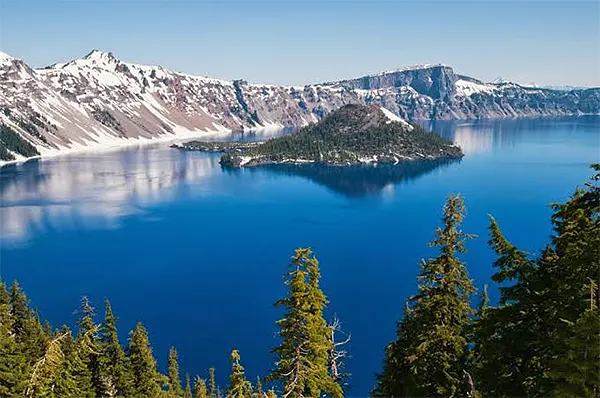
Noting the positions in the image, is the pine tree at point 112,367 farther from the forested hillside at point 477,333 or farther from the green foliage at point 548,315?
the green foliage at point 548,315

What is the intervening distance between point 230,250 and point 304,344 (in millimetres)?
99999

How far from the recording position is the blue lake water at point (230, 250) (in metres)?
76.9

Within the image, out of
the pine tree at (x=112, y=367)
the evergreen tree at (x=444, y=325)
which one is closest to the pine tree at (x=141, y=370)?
the pine tree at (x=112, y=367)

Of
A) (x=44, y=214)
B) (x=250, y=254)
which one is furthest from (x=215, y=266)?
(x=44, y=214)

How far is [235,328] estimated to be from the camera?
76.9 meters

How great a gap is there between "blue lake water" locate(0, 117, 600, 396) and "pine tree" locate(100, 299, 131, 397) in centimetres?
2618

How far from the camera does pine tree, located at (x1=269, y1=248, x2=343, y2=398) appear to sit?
691 inches

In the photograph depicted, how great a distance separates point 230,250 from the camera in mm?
116500

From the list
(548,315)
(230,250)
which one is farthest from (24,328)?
(230,250)

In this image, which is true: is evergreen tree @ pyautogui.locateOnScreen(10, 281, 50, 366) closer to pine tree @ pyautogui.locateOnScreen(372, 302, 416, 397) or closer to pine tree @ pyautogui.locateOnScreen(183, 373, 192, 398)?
pine tree @ pyautogui.locateOnScreen(183, 373, 192, 398)

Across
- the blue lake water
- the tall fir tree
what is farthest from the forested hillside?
the blue lake water

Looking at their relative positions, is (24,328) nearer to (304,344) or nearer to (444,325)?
(304,344)

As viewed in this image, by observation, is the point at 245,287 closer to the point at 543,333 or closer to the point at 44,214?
the point at 543,333

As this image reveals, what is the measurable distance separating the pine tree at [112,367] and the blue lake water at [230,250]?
2618cm
